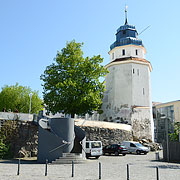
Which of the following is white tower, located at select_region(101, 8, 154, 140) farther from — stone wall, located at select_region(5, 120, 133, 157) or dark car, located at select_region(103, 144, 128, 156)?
dark car, located at select_region(103, 144, 128, 156)

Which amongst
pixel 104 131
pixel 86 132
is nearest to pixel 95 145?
pixel 86 132

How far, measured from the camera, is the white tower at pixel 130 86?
3822 centimetres

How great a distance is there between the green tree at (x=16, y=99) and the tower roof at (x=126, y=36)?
63.1 ft

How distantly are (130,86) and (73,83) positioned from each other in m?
14.4

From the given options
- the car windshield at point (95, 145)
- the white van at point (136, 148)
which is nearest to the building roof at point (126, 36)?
the white van at point (136, 148)

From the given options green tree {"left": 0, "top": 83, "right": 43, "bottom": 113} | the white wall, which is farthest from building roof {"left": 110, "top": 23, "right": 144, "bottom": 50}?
green tree {"left": 0, "top": 83, "right": 43, "bottom": 113}

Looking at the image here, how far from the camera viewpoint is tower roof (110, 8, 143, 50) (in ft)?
141

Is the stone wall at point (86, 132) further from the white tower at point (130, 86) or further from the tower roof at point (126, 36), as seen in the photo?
the tower roof at point (126, 36)

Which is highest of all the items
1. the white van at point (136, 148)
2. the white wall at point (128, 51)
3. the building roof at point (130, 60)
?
the white wall at point (128, 51)

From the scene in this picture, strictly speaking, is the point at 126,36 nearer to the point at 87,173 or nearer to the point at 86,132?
the point at 86,132

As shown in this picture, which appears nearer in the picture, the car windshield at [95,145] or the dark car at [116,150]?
the car windshield at [95,145]

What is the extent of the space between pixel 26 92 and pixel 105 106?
16709mm

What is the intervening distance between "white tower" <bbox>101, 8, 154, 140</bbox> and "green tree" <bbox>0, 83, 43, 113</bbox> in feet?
48.1

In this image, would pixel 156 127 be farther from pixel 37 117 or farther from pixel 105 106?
pixel 37 117
